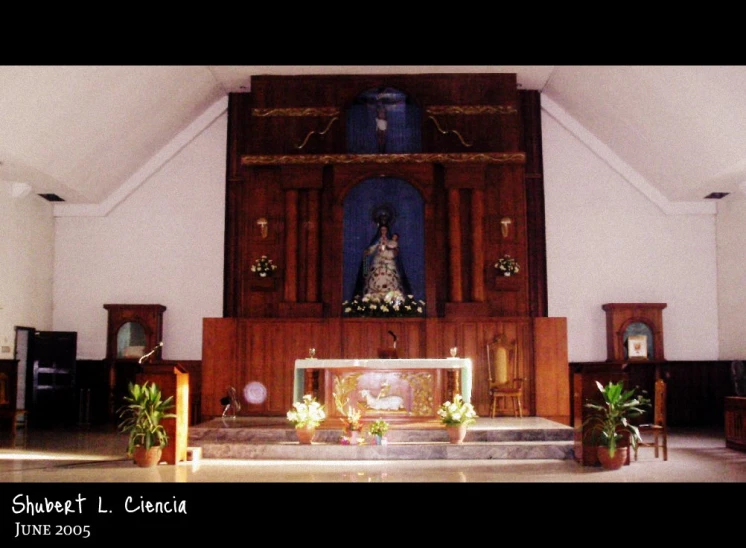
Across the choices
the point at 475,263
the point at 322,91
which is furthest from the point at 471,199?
the point at 322,91

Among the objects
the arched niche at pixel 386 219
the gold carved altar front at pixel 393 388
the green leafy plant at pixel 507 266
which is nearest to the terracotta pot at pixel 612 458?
the gold carved altar front at pixel 393 388

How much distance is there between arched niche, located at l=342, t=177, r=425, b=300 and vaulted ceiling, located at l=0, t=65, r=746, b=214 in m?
1.97

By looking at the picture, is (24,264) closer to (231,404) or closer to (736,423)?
(231,404)

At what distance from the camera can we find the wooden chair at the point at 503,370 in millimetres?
12536

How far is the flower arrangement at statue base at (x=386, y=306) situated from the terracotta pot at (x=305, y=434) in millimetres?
3365

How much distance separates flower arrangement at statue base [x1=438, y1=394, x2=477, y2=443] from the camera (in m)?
9.94

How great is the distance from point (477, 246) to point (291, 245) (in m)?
3.00

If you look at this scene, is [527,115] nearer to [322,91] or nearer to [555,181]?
[555,181]

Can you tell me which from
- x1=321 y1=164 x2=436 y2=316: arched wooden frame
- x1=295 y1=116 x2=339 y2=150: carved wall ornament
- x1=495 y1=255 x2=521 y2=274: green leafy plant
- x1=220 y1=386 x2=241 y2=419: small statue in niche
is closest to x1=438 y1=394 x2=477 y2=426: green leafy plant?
x1=220 y1=386 x2=241 y2=419: small statue in niche

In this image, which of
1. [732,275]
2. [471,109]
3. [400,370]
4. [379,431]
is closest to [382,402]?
[400,370]

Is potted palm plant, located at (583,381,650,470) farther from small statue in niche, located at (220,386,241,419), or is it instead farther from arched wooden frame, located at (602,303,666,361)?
arched wooden frame, located at (602,303,666,361)

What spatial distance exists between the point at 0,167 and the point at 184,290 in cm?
361

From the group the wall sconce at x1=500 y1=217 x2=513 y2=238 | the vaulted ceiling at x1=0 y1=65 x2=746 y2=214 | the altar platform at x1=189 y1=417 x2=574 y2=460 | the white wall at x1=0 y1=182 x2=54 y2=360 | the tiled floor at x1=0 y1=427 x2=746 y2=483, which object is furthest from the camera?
the wall sconce at x1=500 y1=217 x2=513 y2=238

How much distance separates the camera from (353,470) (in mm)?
8641
